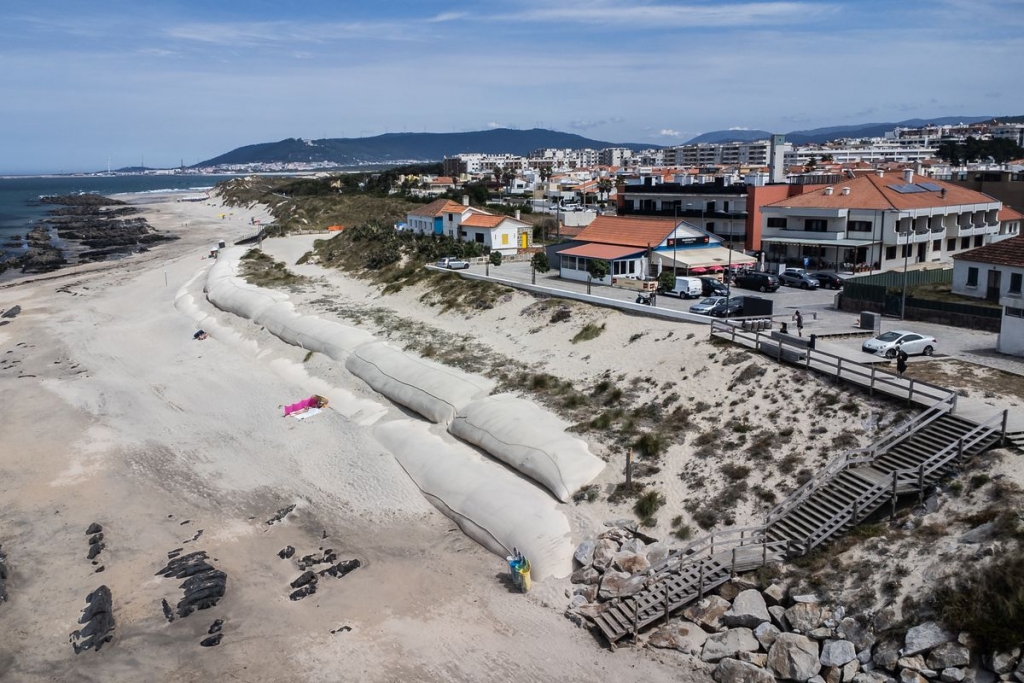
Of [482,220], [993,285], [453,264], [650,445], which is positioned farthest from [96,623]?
[482,220]

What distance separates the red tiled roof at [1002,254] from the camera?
1199 inches

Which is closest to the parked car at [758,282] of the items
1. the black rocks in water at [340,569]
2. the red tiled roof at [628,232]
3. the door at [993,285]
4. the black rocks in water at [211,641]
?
the red tiled roof at [628,232]

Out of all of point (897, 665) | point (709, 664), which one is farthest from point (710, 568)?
point (897, 665)

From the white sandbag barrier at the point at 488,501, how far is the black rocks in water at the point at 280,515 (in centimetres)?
391

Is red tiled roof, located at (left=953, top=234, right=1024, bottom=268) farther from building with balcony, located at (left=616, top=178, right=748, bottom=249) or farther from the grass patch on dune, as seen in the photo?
the grass patch on dune

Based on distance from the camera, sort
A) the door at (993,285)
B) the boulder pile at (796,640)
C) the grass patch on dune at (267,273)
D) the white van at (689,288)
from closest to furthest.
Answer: the boulder pile at (796,640), the door at (993,285), the white van at (689,288), the grass patch on dune at (267,273)

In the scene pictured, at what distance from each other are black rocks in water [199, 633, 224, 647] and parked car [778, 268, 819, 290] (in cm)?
3384

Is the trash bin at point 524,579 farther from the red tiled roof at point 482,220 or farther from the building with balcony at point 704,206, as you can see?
the red tiled roof at point 482,220

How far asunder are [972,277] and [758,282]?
381 inches

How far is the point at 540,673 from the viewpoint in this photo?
16500 mm

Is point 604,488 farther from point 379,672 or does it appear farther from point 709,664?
point 379,672

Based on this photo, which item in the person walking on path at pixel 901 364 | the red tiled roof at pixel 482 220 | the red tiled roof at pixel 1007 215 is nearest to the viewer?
the person walking on path at pixel 901 364

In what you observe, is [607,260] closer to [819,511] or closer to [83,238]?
[819,511]

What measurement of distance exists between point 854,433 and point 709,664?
329 inches
